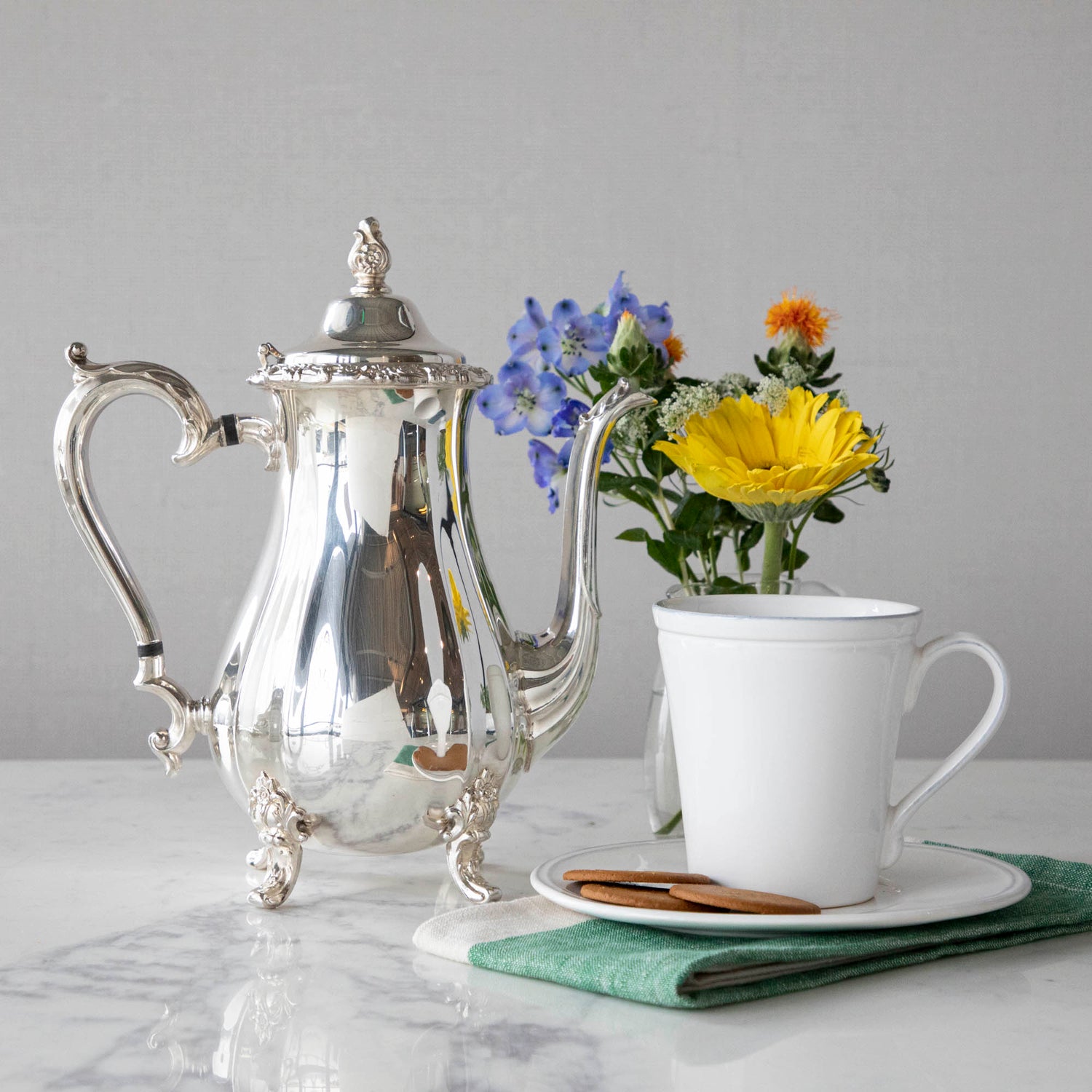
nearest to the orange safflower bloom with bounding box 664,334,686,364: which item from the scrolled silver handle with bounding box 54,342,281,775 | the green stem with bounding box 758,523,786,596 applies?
the green stem with bounding box 758,523,786,596

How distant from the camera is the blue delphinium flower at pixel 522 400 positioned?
704mm

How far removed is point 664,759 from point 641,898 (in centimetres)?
20

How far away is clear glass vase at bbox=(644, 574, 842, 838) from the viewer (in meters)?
0.69

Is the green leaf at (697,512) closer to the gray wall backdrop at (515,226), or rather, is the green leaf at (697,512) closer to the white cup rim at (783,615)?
the white cup rim at (783,615)

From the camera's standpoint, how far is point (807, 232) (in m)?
1.80

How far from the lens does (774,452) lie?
0.62 metres

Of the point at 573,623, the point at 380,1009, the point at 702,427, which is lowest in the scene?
the point at 380,1009

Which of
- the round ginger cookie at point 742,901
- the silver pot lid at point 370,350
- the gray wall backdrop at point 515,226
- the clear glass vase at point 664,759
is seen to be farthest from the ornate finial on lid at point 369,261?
the gray wall backdrop at point 515,226

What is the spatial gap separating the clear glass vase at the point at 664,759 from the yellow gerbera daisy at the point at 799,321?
0.14 m

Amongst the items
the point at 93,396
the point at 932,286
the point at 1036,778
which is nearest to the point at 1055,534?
the point at 932,286

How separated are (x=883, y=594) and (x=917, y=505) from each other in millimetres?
138

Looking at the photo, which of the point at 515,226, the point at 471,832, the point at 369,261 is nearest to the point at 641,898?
the point at 471,832

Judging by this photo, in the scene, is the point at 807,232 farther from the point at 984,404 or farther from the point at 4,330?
the point at 4,330

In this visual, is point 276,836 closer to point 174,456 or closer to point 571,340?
point 174,456
